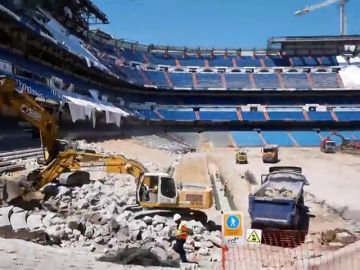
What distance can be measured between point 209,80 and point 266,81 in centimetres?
923

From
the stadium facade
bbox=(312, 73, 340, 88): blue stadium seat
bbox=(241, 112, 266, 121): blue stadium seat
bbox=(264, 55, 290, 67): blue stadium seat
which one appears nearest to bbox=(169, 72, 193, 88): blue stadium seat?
the stadium facade

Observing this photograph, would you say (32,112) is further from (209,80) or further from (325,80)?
(325,80)

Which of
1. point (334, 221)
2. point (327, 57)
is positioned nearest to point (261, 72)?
point (327, 57)

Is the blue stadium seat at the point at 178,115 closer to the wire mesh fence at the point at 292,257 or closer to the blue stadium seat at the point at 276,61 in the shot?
the blue stadium seat at the point at 276,61

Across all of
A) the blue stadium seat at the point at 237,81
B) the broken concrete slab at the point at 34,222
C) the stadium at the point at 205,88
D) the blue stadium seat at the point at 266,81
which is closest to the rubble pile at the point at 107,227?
the broken concrete slab at the point at 34,222

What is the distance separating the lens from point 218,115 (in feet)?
241

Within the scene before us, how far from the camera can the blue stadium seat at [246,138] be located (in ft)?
216

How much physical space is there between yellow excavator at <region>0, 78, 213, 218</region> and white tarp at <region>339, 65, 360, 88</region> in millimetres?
65459

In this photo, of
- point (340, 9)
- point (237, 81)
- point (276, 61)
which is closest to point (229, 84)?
point (237, 81)

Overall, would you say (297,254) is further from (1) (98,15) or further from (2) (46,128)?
(1) (98,15)

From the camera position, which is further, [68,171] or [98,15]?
[98,15]

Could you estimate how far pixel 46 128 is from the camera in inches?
609

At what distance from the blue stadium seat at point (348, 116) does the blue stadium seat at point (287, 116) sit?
558 cm

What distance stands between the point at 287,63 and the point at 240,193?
61357mm
